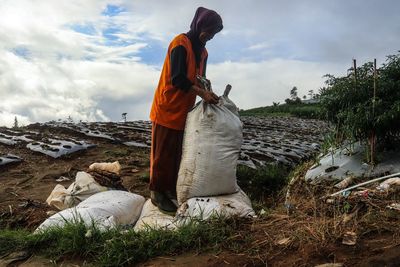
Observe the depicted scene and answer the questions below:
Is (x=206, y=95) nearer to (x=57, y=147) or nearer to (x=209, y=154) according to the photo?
(x=209, y=154)

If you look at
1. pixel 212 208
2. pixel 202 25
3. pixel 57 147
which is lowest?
pixel 212 208

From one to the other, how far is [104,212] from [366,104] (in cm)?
249

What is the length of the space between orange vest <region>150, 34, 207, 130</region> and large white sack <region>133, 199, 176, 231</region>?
0.70m

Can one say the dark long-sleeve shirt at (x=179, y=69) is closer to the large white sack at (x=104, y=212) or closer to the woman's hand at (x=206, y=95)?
the woman's hand at (x=206, y=95)

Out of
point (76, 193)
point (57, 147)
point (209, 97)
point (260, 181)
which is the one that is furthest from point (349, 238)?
point (57, 147)

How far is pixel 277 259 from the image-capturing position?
2.43 meters

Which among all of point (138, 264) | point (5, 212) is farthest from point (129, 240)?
point (5, 212)

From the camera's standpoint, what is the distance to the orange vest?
11.6ft

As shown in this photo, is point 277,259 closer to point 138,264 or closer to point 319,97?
point 138,264

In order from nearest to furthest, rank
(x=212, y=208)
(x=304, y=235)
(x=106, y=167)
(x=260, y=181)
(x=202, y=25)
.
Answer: (x=304, y=235)
(x=212, y=208)
(x=202, y=25)
(x=106, y=167)
(x=260, y=181)

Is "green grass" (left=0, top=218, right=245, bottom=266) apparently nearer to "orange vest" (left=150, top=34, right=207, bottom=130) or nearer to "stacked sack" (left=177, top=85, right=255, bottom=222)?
"stacked sack" (left=177, top=85, right=255, bottom=222)

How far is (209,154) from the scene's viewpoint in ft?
11.1

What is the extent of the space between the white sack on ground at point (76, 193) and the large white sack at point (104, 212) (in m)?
0.23

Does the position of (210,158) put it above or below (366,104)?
below
